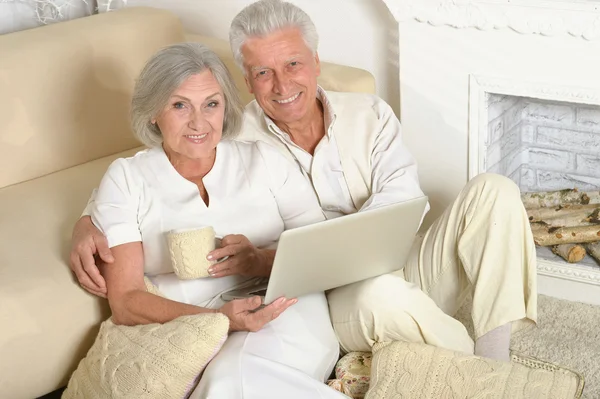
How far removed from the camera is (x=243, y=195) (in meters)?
2.11

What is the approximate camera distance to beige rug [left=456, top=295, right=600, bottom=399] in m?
2.38

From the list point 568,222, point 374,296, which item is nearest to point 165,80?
point 374,296

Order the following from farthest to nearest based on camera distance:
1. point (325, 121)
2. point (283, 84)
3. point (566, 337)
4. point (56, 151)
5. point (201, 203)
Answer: point (56, 151), point (566, 337), point (325, 121), point (283, 84), point (201, 203)

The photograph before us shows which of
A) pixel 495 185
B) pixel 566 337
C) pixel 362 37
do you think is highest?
pixel 362 37

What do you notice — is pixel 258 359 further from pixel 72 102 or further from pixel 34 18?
pixel 34 18

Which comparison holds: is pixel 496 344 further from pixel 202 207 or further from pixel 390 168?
pixel 202 207

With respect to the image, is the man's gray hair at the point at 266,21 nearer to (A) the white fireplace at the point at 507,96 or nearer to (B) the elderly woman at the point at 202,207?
(B) the elderly woman at the point at 202,207

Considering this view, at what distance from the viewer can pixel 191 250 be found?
75.9 inches

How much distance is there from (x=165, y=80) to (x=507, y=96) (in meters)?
1.39

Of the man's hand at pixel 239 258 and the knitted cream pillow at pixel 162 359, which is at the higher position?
the man's hand at pixel 239 258

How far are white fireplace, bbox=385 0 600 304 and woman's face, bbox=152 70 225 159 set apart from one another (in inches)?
38.7

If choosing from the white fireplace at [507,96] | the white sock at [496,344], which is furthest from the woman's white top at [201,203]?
the white fireplace at [507,96]

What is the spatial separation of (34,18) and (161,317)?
66.7 inches

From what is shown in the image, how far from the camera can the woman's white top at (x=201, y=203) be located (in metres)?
2.07
